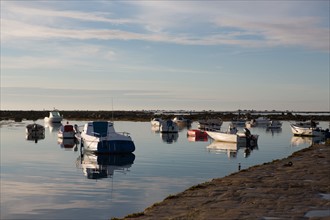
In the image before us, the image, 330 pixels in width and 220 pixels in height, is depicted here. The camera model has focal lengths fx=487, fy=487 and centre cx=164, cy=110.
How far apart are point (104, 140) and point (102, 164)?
677cm

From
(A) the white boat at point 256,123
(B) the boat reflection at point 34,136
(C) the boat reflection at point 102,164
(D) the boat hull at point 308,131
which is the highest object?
(A) the white boat at point 256,123

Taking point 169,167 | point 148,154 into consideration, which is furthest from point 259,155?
point 169,167

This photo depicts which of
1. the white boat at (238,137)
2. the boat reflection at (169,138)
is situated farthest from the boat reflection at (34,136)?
the white boat at (238,137)

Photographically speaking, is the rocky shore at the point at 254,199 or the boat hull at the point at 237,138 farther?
the boat hull at the point at 237,138

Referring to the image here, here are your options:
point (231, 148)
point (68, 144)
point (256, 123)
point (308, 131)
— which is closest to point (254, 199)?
point (231, 148)

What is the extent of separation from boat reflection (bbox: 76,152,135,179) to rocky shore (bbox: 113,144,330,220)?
34.3ft

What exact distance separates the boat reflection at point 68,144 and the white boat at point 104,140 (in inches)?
178

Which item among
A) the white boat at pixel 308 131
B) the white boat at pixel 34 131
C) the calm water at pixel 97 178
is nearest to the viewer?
the calm water at pixel 97 178

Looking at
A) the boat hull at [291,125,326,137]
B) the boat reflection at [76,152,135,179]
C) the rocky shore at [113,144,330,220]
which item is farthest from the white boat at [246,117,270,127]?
the rocky shore at [113,144,330,220]

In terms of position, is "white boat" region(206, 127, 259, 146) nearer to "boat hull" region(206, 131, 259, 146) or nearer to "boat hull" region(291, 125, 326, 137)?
"boat hull" region(206, 131, 259, 146)

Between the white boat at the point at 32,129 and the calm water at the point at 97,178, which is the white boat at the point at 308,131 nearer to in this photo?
the calm water at the point at 97,178

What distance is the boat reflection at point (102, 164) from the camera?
3085cm

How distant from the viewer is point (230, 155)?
43000mm

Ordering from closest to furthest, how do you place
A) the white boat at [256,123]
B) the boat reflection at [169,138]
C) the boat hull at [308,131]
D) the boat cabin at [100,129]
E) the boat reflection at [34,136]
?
the boat cabin at [100,129], the boat reflection at [169,138], the boat reflection at [34,136], the boat hull at [308,131], the white boat at [256,123]
